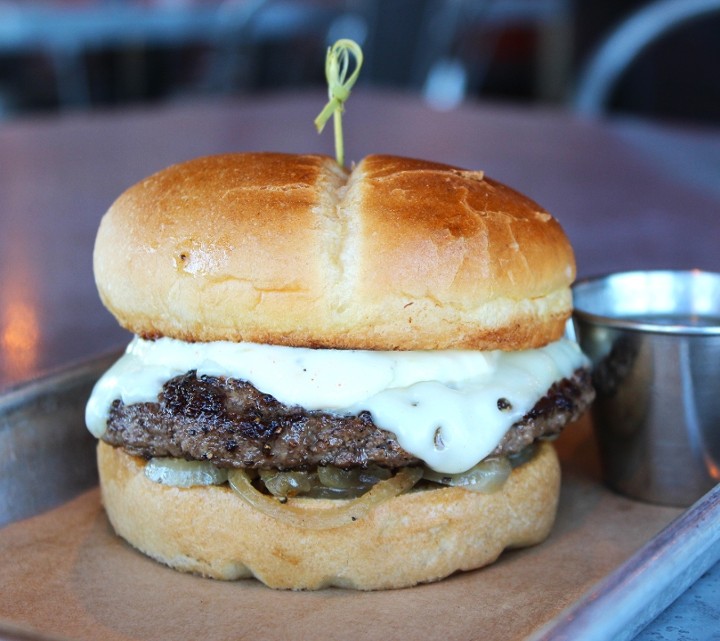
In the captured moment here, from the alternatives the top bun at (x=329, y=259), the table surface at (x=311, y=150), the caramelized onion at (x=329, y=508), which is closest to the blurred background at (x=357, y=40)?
the table surface at (x=311, y=150)

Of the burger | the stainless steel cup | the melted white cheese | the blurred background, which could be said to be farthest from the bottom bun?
the blurred background

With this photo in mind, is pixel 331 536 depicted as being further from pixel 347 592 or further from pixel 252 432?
pixel 252 432

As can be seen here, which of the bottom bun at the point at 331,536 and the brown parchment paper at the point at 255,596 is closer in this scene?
the brown parchment paper at the point at 255,596

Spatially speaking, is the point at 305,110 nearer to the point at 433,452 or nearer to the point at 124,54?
the point at 433,452

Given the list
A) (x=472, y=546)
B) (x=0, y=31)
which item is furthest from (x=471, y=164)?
(x=0, y=31)

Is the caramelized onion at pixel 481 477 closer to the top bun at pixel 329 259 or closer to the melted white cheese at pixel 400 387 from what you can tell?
the melted white cheese at pixel 400 387

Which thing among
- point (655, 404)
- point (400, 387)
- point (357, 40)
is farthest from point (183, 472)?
point (357, 40)
